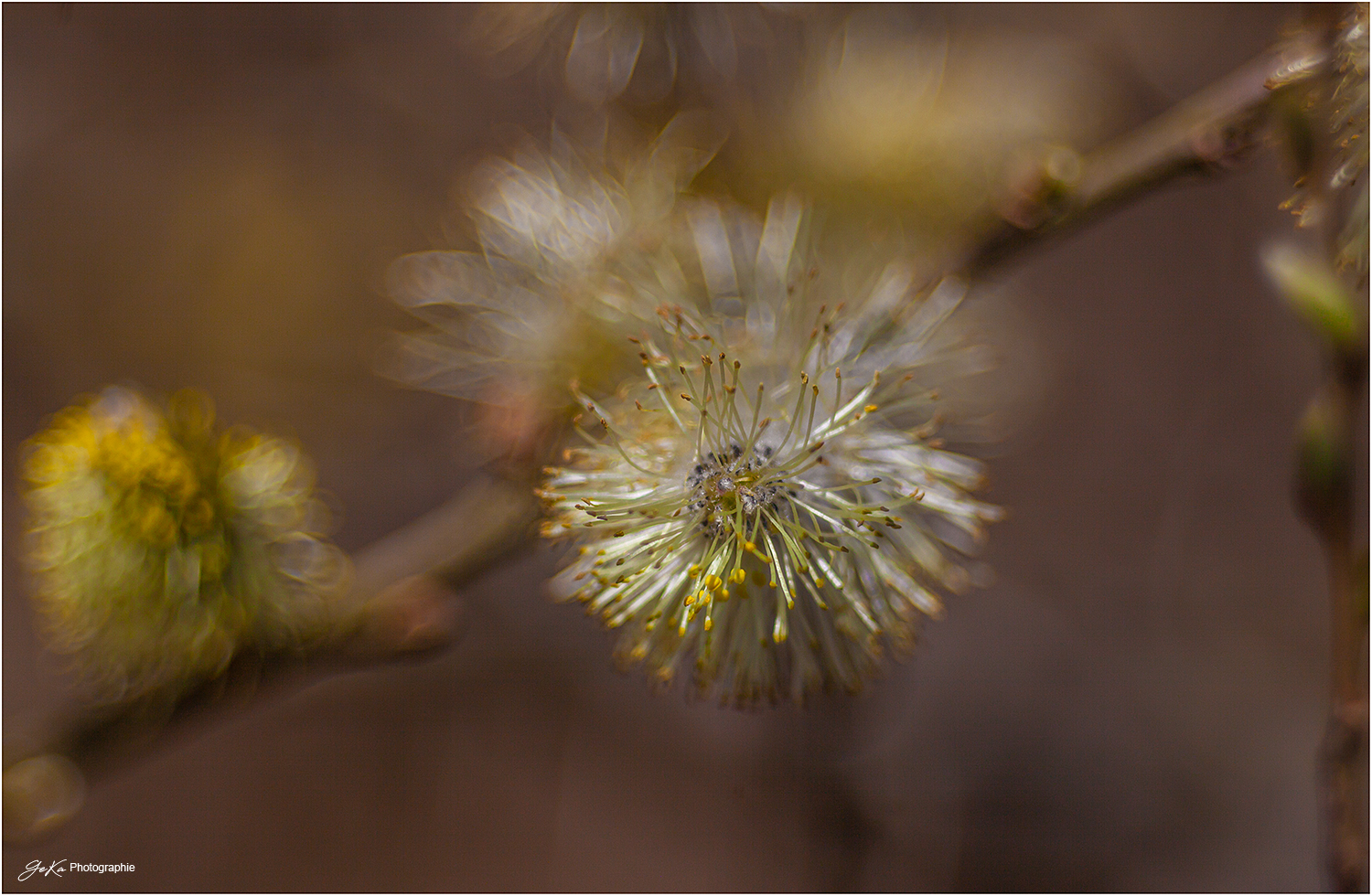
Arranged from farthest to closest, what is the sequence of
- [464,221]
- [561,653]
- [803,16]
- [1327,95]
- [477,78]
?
[561,653] < [477,78] < [464,221] < [803,16] < [1327,95]

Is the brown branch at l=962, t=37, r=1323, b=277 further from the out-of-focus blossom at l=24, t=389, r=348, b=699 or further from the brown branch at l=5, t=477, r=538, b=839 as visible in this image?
the out-of-focus blossom at l=24, t=389, r=348, b=699

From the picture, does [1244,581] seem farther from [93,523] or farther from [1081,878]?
[93,523]

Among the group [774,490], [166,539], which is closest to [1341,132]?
[774,490]

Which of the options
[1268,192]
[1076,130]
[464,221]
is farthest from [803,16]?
[1268,192]
